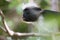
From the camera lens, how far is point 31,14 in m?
0.45

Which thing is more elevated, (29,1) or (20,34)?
(29,1)

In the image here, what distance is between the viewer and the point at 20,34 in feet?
1.53

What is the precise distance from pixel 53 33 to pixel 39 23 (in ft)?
0.17

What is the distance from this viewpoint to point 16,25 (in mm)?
475

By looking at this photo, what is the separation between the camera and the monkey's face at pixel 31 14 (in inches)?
17.5

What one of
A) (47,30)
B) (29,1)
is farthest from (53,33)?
(29,1)

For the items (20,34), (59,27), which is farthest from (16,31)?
(59,27)

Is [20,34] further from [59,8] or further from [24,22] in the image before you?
[59,8]

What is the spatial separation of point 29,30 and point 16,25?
44 millimetres

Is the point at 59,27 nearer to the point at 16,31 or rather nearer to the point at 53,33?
the point at 53,33

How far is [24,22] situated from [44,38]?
79 mm

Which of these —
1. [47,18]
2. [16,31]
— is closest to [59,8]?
[47,18]

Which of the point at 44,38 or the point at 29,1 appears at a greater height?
the point at 29,1

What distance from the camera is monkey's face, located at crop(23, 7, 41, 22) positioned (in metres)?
0.45
